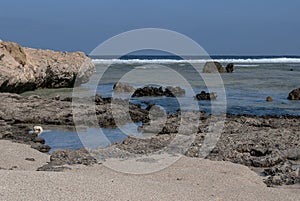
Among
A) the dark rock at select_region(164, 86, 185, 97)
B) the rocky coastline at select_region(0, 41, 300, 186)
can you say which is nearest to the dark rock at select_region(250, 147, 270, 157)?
the rocky coastline at select_region(0, 41, 300, 186)

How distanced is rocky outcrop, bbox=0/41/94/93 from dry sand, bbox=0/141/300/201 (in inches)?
501

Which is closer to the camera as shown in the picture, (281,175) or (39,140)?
(281,175)

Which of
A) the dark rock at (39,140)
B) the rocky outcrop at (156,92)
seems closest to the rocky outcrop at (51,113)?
the dark rock at (39,140)

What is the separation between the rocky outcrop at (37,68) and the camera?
66.4ft

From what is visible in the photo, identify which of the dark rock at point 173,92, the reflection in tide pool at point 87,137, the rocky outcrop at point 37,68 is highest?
the rocky outcrop at point 37,68

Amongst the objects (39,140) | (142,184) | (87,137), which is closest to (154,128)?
(87,137)

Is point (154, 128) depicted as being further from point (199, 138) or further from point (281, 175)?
point (281, 175)

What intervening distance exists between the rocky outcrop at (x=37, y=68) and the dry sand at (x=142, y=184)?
12724mm

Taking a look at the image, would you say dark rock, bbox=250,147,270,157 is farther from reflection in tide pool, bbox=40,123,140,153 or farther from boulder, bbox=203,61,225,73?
boulder, bbox=203,61,225,73

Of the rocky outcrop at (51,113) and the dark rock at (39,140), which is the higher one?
the rocky outcrop at (51,113)

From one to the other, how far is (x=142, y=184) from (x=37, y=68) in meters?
18.6

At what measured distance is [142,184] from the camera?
248 inches

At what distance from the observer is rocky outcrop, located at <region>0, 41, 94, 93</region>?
2023cm

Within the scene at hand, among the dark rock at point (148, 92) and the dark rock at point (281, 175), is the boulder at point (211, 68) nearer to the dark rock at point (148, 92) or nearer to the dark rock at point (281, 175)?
the dark rock at point (148, 92)
